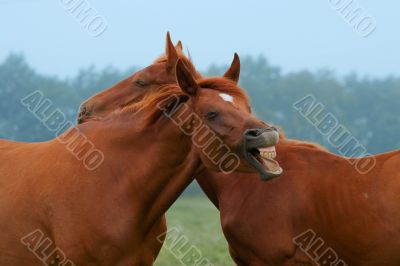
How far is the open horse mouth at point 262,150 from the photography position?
13.9 feet

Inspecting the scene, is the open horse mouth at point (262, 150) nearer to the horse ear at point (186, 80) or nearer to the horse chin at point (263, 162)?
the horse chin at point (263, 162)

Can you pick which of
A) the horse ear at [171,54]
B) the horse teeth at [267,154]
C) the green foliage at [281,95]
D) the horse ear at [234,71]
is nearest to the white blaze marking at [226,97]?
the horse teeth at [267,154]

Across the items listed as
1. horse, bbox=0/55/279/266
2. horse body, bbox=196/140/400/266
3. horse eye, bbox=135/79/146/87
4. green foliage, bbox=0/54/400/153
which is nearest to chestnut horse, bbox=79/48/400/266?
horse body, bbox=196/140/400/266

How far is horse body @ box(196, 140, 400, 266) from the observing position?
17.4 feet

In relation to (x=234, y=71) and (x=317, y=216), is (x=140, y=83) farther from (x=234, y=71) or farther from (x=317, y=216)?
(x=317, y=216)

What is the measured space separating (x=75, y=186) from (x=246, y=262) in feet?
5.54

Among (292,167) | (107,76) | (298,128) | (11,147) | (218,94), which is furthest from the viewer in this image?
(107,76)

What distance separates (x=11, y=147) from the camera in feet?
16.9

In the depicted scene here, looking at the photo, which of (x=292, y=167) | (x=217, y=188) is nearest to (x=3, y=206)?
(x=217, y=188)

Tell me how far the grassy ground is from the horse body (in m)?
1.75

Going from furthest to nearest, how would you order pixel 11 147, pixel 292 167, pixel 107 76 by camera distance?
pixel 107 76 < pixel 292 167 < pixel 11 147

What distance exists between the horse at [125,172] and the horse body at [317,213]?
3.17 feet

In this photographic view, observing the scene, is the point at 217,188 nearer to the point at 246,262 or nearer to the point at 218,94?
the point at 246,262

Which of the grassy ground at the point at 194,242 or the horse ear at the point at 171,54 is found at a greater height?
the horse ear at the point at 171,54
